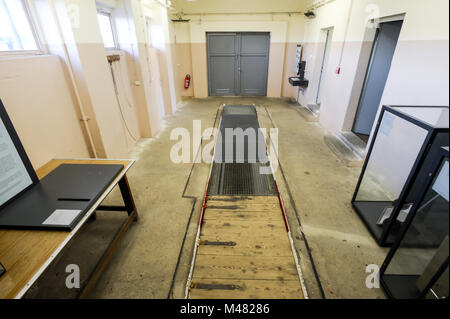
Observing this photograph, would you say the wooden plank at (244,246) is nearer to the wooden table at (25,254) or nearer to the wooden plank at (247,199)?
the wooden plank at (247,199)

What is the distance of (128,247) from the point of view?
2498mm

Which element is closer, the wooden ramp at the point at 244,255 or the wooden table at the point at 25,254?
the wooden table at the point at 25,254

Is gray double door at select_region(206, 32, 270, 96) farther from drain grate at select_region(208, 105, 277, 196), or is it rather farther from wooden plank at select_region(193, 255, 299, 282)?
wooden plank at select_region(193, 255, 299, 282)

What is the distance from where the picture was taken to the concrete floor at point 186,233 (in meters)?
2.09

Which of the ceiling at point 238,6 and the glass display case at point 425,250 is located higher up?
the ceiling at point 238,6

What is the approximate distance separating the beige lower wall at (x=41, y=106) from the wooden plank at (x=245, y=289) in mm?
2189

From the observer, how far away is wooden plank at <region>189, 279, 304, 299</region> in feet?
6.20

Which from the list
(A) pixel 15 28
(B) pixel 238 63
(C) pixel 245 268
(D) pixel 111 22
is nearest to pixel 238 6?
(B) pixel 238 63

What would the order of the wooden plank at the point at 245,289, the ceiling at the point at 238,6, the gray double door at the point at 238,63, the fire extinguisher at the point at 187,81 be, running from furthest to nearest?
the fire extinguisher at the point at 187,81, the gray double door at the point at 238,63, the ceiling at the point at 238,6, the wooden plank at the point at 245,289

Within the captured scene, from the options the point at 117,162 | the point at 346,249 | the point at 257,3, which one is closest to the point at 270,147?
the point at 346,249

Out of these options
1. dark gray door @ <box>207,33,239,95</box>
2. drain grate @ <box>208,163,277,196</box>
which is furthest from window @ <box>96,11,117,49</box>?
dark gray door @ <box>207,33,239,95</box>

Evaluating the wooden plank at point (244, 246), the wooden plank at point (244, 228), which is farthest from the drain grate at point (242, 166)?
the wooden plank at point (244, 246)
